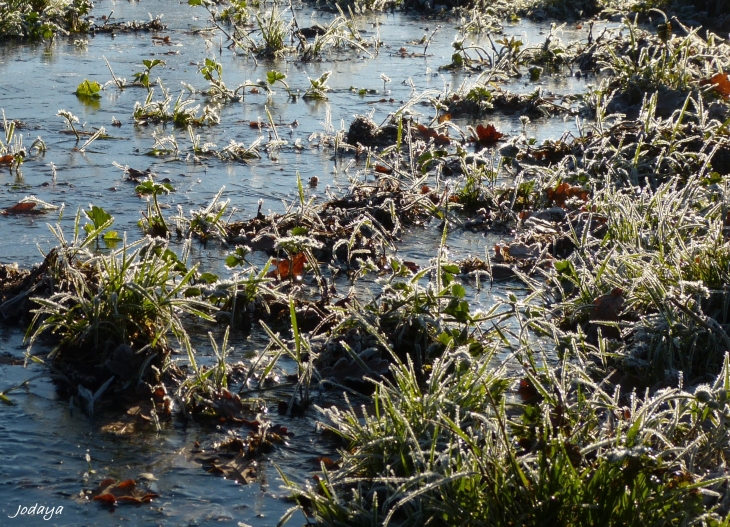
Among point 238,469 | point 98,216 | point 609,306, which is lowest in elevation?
point 238,469

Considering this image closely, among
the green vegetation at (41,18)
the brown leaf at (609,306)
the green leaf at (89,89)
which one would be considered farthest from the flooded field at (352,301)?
the green vegetation at (41,18)

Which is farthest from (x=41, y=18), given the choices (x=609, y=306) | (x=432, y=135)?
(x=609, y=306)

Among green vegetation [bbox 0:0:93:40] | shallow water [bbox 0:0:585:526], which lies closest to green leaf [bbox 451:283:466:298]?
shallow water [bbox 0:0:585:526]

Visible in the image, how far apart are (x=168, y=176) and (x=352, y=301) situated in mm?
2647

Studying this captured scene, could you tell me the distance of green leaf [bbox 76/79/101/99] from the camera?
26.4 ft

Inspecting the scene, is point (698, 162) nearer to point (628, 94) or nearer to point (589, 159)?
point (589, 159)

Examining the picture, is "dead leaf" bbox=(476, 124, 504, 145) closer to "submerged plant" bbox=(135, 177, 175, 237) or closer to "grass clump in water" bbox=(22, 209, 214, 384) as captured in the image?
"submerged plant" bbox=(135, 177, 175, 237)

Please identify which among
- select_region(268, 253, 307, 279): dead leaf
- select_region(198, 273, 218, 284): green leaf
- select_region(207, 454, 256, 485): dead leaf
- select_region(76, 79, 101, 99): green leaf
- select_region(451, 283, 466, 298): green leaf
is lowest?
select_region(207, 454, 256, 485): dead leaf

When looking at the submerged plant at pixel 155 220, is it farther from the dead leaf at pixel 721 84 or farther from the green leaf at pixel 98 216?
the dead leaf at pixel 721 84

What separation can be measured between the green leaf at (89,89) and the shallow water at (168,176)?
118 mm

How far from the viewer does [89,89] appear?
26.5ft

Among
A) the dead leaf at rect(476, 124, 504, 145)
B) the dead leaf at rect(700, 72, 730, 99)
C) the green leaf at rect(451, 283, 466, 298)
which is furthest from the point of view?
the dead leaf at rect(476, 124, 504, 145)

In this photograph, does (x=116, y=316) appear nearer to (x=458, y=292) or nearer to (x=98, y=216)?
(x=98, y=216)

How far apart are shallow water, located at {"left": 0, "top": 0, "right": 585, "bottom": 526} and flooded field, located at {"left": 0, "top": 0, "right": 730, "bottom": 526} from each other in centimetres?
2
